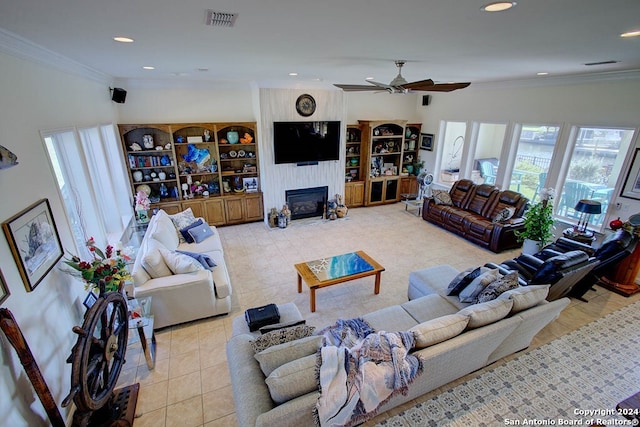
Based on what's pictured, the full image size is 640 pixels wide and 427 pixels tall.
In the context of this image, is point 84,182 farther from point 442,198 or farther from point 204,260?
point 442,198

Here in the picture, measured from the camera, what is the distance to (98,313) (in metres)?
2.10

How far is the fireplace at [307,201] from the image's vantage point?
22.2ft

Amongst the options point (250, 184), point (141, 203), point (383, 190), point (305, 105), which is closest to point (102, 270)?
point (141, 203)

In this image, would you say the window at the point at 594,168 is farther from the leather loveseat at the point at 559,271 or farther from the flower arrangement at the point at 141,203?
the flower arrangement at the point at 141,203

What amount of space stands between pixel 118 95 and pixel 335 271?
4.82 m

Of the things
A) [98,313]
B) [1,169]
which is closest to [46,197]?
[1,169]

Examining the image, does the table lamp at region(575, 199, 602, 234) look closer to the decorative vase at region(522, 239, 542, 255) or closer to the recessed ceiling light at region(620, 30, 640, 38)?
the decorative vase at region(522, 239, 542, 255)

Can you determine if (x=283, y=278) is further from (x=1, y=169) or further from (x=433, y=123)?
(x=433, y=123)

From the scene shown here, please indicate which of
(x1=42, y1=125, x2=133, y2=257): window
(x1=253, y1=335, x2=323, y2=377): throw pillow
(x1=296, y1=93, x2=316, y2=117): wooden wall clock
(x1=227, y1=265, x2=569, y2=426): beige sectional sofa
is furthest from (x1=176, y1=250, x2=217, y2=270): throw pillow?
(x1=296, y1=93, x2=316, y2=117): wooden wall clock

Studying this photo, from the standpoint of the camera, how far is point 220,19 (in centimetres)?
186

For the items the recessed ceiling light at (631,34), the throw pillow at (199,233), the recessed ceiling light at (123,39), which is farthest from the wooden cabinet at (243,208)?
the recessed ceiling light at (631,34)

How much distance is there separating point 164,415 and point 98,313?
3.60ft

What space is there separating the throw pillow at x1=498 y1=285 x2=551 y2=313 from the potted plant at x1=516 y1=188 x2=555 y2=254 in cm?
232

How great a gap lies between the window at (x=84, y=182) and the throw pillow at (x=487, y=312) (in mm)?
3785
